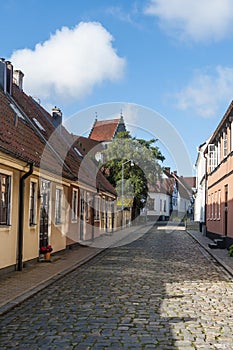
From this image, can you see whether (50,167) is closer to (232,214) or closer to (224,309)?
(224,309)

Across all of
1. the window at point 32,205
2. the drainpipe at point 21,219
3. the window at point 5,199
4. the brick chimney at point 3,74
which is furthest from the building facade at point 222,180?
the window at point 5,199

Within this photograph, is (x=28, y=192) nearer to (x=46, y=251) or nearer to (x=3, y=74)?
(x=46, y=251)

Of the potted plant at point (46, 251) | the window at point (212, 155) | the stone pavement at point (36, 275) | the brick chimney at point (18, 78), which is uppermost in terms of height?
the brick chimney at point (18, 78)

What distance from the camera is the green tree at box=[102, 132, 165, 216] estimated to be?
47500 millimetres

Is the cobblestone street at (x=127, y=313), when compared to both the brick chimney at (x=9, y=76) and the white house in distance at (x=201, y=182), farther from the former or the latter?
the white house in distance at (x=201, y=182)

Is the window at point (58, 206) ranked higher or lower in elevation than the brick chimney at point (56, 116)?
lower

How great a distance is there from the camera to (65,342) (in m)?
6.00

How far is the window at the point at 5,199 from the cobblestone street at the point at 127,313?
6.50 feet

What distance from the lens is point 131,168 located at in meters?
48.2

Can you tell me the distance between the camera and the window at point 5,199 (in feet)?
37.3

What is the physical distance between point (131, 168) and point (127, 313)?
4054 centimetres

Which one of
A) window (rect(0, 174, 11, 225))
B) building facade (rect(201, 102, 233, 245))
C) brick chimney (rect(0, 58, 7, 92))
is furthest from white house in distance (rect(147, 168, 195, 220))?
window (rect(0, 174, 11, 225))

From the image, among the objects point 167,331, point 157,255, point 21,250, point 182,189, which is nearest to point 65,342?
point 167,331

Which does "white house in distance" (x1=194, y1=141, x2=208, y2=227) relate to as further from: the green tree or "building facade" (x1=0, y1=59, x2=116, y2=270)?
"building facade" (x1=0, y1=59, x2=116, y2=270)
